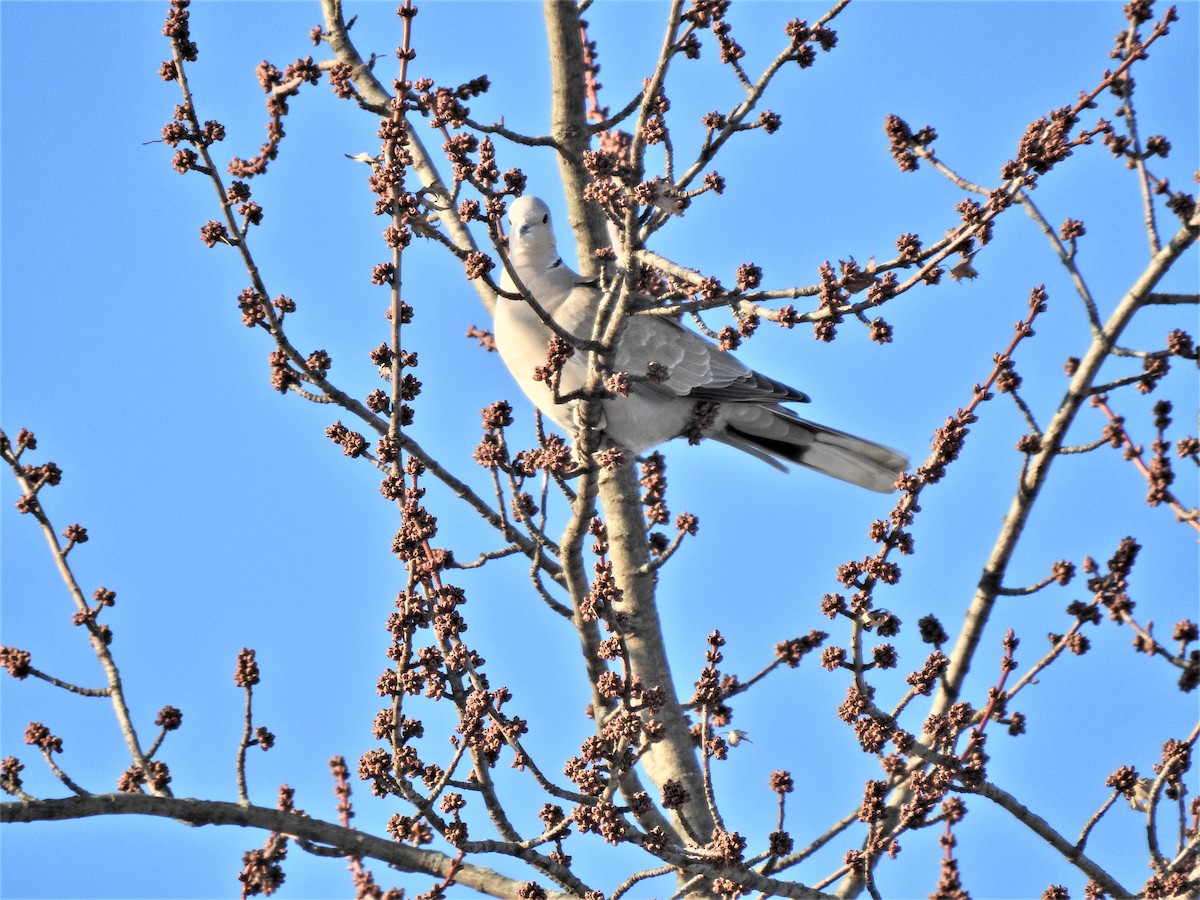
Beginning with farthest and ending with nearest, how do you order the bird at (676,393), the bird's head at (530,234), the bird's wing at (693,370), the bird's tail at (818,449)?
the bird's head at (530,234)
the bird's tail at (818,449)
the bird's wing at (693,370)
the bird at (676,393)

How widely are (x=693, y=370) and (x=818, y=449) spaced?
597 mm

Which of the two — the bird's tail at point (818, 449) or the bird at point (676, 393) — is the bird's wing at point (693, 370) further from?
the bird's tail at point (818, 449)

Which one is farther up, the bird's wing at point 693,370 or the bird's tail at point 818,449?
the bird's wing at point 693,370

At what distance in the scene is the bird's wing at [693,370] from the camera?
5.02 meters

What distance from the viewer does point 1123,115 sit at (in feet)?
12.2

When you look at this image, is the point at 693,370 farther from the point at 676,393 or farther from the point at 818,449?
the point at 818,449

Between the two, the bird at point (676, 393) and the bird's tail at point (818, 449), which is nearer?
the bird at point (676, 393)

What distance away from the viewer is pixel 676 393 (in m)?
4.97

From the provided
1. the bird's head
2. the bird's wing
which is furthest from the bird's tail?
the bird's head

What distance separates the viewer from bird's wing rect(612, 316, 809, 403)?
5.02 meters

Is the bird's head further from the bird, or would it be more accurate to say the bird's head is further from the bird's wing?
the bird's wing

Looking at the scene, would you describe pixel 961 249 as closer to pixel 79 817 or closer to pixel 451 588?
pixel 451 588

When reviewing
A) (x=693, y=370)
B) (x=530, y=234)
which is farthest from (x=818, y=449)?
(x=530, y=234)

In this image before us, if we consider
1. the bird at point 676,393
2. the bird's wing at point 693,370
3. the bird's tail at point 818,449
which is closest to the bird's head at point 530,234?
the bird at point 676,393
